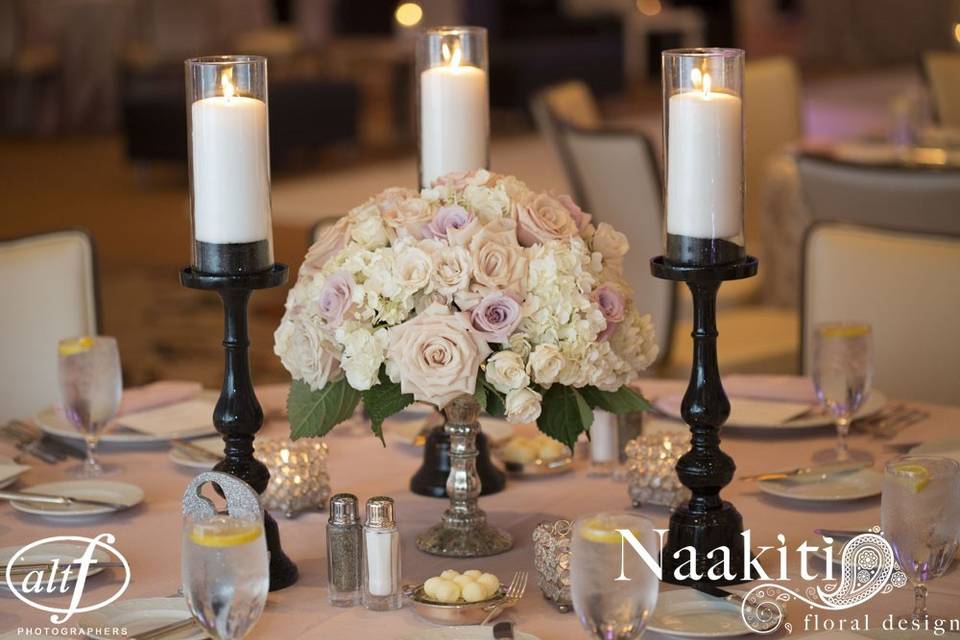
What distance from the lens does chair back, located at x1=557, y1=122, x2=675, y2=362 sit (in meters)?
4.02

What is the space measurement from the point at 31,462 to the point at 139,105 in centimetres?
749

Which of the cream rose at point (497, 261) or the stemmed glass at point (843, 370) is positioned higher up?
the cream rose at point (497, 261)

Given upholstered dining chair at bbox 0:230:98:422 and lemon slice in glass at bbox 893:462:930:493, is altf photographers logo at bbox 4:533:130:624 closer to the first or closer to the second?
lemon slice in glass at bbox 893:462:930:493

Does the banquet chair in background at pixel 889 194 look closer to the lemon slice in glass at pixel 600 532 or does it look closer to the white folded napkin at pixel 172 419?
the white folded napkin at pixel 172 419

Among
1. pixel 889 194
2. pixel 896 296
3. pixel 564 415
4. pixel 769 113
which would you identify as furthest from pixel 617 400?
pixel 769 113

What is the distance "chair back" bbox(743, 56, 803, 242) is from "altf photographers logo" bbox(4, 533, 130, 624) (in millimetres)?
3756

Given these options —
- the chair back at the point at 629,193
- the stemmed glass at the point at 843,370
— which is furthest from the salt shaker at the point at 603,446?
the chair back at the point at 629,193

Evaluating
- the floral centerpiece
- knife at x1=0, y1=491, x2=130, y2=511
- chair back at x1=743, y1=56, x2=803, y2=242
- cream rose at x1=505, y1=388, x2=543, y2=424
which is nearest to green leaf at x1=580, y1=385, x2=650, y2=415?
the floral centerpiece

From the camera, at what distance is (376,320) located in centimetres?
159

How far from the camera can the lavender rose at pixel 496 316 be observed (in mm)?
1556

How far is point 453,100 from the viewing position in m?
2.10

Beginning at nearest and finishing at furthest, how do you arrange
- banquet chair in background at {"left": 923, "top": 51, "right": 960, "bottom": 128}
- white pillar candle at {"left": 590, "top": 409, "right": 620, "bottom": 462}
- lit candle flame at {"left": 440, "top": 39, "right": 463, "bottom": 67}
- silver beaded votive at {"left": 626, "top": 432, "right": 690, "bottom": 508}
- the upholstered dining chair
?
silver beaded votive at {"left": 626, "top": 432, "right": 690, "bottom": 508}, white pillar candle at {"left": 590, "top": 409, "right": 620, "bottom": 462}, lit candle flame at {"left": 440, "top": 39, "right": 463, "bottom": 67}, the upholstered dining chair, banquet chair in background at {"left": 923, "top": 51, "right": 960, "bottom": 128}

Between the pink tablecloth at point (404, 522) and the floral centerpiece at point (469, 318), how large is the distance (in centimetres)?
18

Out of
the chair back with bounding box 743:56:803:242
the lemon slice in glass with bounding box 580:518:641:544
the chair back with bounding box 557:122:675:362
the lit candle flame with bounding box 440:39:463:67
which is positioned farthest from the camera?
the chair back with bounding box 743:56:803:242
